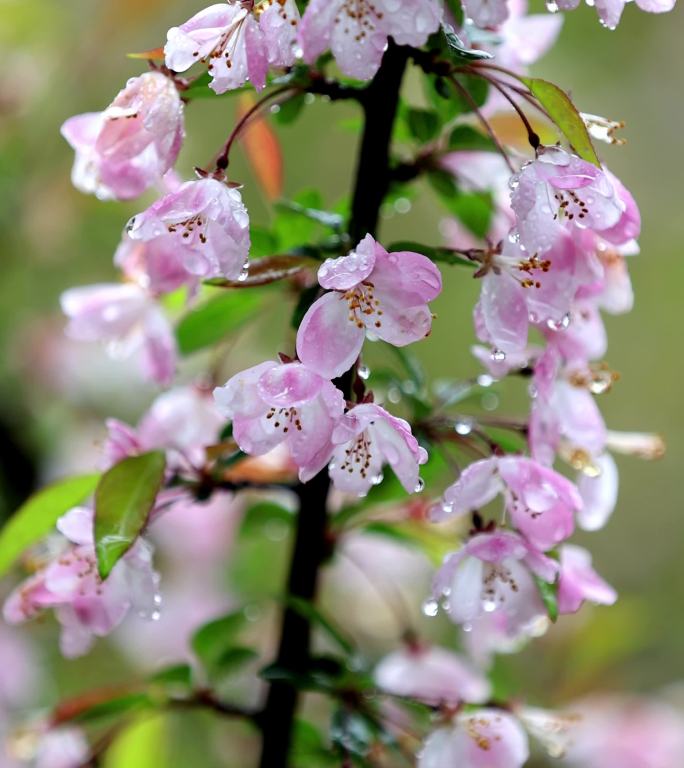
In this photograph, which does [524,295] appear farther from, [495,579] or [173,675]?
[173,675]

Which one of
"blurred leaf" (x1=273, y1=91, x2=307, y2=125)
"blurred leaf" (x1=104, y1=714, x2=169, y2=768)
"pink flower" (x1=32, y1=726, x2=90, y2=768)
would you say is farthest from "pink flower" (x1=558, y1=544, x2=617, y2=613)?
"blurred leaf" (x1=104, y1=714, x2=169, y2=768)

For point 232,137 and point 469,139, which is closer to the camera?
point 232,137

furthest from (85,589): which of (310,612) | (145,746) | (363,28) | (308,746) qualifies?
(145,746)

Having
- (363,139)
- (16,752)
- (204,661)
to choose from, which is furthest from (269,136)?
(16,752)

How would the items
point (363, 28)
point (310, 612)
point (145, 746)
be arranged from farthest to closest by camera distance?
1. point (145, 746)
2. point (310, 612)
3. point (363, 28)

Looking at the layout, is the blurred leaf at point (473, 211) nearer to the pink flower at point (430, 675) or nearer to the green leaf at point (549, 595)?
the green leaf at point (549, 595)

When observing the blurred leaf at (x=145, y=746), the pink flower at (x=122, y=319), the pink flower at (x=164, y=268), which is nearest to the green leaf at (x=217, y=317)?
the pink flower at (x=122, y=319)
